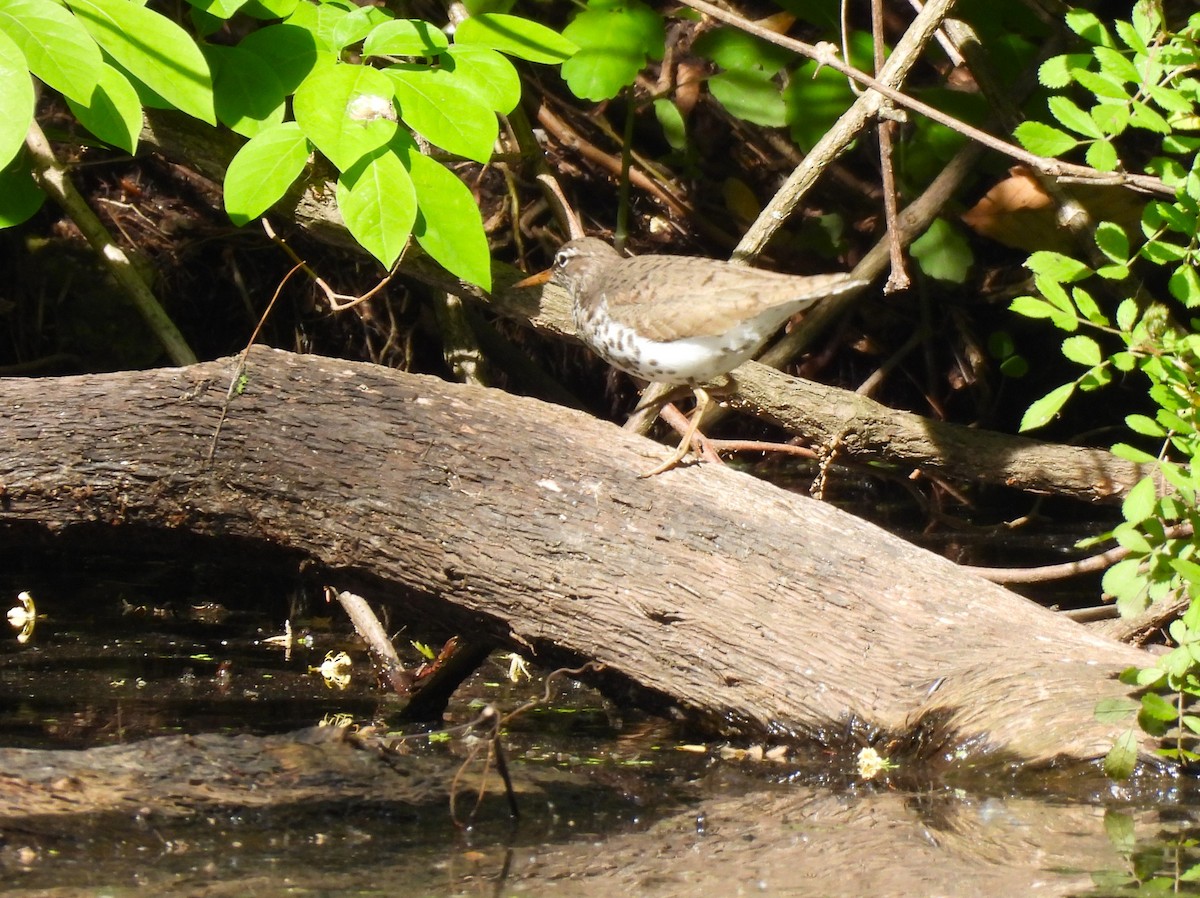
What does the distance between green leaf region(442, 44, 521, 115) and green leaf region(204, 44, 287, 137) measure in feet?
1.74

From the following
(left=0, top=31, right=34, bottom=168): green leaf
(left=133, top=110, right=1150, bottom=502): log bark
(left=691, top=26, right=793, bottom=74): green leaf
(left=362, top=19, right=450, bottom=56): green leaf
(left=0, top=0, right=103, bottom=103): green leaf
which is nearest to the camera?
(left=0, top=31, right=34, bottom=168): green leaf

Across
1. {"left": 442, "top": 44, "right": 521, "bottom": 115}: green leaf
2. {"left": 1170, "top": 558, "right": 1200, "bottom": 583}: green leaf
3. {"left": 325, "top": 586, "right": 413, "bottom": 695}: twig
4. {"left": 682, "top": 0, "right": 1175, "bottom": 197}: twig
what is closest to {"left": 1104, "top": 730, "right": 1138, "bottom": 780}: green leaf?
A: {"left": 1170, "top": 558, "right": 1200, "bottom": 583}: green leaf

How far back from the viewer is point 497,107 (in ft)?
11.6

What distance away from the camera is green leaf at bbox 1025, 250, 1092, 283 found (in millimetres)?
3174

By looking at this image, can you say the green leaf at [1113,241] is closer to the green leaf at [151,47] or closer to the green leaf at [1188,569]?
the green leaf at [1188,569]

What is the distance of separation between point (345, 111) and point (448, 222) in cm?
43

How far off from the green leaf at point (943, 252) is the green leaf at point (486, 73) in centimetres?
266

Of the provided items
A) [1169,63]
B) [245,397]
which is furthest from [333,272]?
[1169,63]

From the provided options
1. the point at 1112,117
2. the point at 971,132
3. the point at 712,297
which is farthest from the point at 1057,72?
the point at 712,297

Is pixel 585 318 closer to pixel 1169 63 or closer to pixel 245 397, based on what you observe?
pixel 245 397

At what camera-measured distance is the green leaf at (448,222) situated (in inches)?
137

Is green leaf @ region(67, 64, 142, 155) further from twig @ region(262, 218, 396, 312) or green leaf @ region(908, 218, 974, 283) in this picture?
green leaf @ region(908, 218, 974, 283)

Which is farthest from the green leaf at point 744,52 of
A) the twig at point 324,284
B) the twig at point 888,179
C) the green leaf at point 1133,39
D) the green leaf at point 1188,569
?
the green leaf at point 1188,569

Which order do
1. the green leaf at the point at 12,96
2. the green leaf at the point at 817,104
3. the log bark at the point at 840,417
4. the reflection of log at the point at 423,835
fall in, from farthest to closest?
1. the green leaf at the point at 817,104
2. the log bark at the point at 840,417
3. the green leaf at the point at 12,96
4. the reflection of log at the point at 423,835
